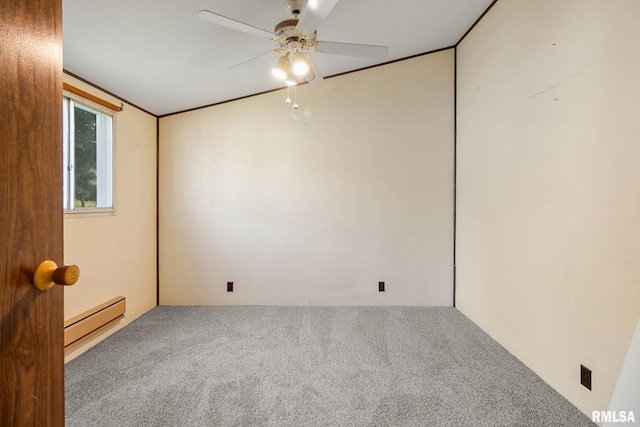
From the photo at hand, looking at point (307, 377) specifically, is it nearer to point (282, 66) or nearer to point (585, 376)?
point (585, 376)

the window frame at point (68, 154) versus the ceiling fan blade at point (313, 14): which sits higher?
the ceiling fan blade at point (313, 14)

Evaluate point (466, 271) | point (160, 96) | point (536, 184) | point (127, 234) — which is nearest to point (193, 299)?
point (127, 234)

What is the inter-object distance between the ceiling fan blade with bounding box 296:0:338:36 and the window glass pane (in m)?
2.03

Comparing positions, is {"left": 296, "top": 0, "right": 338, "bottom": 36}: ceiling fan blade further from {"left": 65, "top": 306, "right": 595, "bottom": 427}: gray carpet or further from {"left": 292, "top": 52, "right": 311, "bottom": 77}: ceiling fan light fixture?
{"left": 65, "top": 306, "right": 595, "bottom": 427}: gray carpet

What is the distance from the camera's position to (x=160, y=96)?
2811mm

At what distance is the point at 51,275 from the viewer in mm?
600

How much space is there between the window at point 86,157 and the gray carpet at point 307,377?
1212 millimetres

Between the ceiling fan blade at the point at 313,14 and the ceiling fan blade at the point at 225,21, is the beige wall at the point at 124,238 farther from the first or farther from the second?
the ceiling fan blade at the point at 313,14

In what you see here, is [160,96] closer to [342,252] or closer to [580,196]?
[342,252]

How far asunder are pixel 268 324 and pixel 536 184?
8.17 ft

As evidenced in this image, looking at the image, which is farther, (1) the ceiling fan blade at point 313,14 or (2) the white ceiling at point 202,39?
(2) the white ceiling at point 202,39

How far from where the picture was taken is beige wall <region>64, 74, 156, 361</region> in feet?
7.45

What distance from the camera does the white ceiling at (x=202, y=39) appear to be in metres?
1.77

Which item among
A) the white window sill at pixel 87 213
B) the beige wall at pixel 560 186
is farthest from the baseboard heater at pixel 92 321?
the beige wall at pixel 560 186
